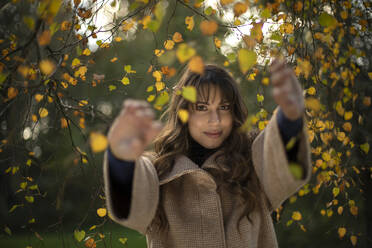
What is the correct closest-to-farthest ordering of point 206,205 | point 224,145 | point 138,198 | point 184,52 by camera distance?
1. point 184,52
2. point 138,198
3. point 206,205
4. point 224,145

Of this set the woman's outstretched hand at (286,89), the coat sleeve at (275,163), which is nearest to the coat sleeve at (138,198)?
the coat sleeve at (275,163)

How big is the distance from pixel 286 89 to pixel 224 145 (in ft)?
2.34

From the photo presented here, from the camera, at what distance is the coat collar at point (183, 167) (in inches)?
60.2

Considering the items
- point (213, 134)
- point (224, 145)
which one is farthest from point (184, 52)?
point (224, 145)

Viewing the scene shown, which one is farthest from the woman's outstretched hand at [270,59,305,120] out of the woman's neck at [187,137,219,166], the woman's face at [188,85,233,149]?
the woman's neck at [187,137,219,166]

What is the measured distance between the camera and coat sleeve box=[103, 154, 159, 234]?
4.20 ft

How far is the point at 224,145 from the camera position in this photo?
172 centimetres

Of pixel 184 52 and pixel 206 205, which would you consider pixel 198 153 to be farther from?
pixel 184 52

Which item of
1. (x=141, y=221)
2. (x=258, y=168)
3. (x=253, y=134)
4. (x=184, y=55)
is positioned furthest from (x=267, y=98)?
(x=184, y=55)

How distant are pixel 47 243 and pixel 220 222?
592 cm

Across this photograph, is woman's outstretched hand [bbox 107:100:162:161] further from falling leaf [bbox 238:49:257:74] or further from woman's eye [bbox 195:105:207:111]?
woman's eye [bbox 195:105:207:111]

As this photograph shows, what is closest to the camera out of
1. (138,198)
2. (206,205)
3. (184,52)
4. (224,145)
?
(184,52)

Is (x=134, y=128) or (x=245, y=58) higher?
(x=245, y=58)

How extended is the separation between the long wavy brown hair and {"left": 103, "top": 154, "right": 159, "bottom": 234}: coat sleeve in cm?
15
